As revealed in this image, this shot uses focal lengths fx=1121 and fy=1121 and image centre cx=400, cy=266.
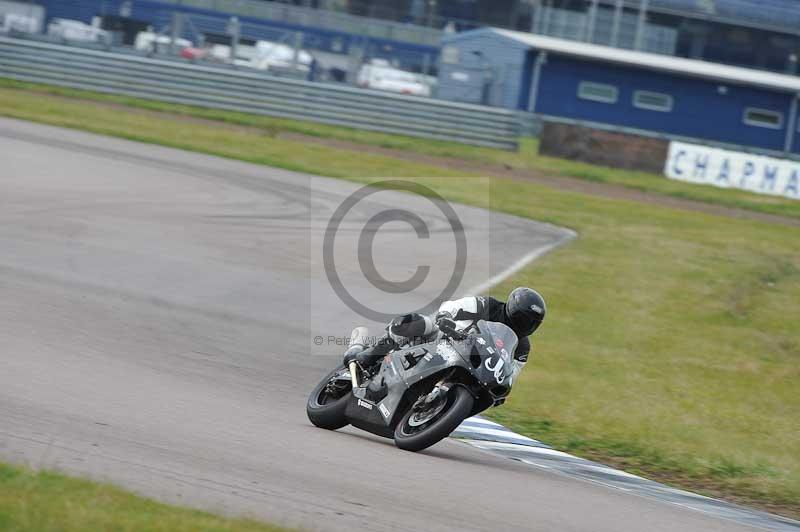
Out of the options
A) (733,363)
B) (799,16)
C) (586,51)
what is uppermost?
(799,16)

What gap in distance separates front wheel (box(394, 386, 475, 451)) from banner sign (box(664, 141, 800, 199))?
85.8 feet

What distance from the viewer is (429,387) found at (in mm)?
7781

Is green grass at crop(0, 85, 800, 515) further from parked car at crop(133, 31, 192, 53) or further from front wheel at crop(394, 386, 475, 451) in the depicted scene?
parked car at crop(133, 31, 192, 53)

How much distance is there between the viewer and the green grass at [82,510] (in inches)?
187

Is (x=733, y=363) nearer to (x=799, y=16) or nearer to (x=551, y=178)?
(x=551, y=178)

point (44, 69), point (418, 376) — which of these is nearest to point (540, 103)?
point (44, 69)

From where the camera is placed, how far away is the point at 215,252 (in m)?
15.8

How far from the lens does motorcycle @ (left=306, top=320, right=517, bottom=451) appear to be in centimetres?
750

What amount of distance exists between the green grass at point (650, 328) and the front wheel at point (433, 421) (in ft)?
8.15

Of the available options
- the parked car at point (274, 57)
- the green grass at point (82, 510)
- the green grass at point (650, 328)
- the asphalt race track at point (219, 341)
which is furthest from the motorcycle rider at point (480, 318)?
the parked car at point (274, 57)

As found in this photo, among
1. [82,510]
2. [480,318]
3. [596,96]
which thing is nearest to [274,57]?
[596,96]

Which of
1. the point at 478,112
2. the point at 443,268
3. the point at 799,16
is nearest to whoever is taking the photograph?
the point at 443,268

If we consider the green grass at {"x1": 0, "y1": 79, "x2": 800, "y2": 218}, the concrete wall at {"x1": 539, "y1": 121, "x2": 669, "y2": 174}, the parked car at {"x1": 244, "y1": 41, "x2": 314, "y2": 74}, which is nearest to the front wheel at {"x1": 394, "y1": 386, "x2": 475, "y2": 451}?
the green grass at {"x1": 0, "y1": 79, "x2": 800, "y2": 218}

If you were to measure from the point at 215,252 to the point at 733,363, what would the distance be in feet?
23.4
